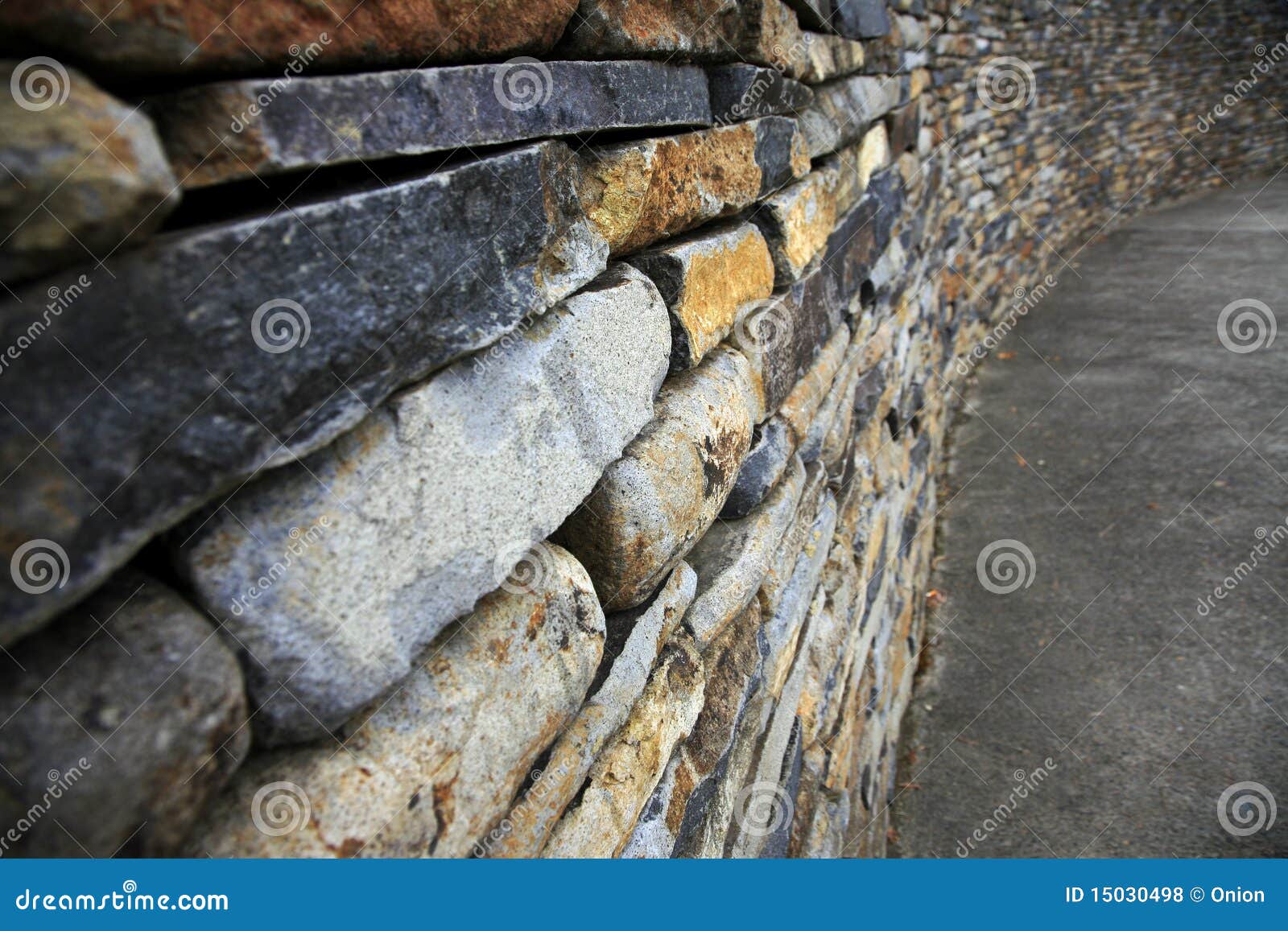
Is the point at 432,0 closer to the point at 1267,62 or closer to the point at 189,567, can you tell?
the point at 189,567

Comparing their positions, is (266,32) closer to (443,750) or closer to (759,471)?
(443,750)

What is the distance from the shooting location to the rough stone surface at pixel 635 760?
907 millimetres

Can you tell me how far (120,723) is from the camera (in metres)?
0.50

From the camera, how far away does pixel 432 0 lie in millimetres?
720

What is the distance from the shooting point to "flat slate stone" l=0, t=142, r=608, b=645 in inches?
18.5

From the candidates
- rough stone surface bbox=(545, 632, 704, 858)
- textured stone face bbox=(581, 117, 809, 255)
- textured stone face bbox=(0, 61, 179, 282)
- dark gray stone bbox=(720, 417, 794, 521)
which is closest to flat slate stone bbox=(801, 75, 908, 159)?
textured stone face bbox=(581, 117, 809, 255)

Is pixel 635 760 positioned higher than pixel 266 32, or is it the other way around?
pixel 266 32

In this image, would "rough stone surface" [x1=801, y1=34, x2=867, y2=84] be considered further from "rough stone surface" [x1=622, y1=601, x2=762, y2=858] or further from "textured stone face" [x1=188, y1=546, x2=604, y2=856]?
"textured stone face" [x1=188, y1=546, x2=604, y2=856]

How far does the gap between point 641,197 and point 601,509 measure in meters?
0.42

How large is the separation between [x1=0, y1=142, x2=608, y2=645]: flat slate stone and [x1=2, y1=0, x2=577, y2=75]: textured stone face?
109 mm

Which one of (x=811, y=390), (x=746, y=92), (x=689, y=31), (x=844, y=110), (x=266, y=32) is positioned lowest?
(x=811, y=390)

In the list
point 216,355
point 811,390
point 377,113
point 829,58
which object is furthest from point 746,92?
point 216,355

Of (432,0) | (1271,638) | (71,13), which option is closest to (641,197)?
(432,0)

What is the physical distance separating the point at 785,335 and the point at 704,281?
0.40 metres
